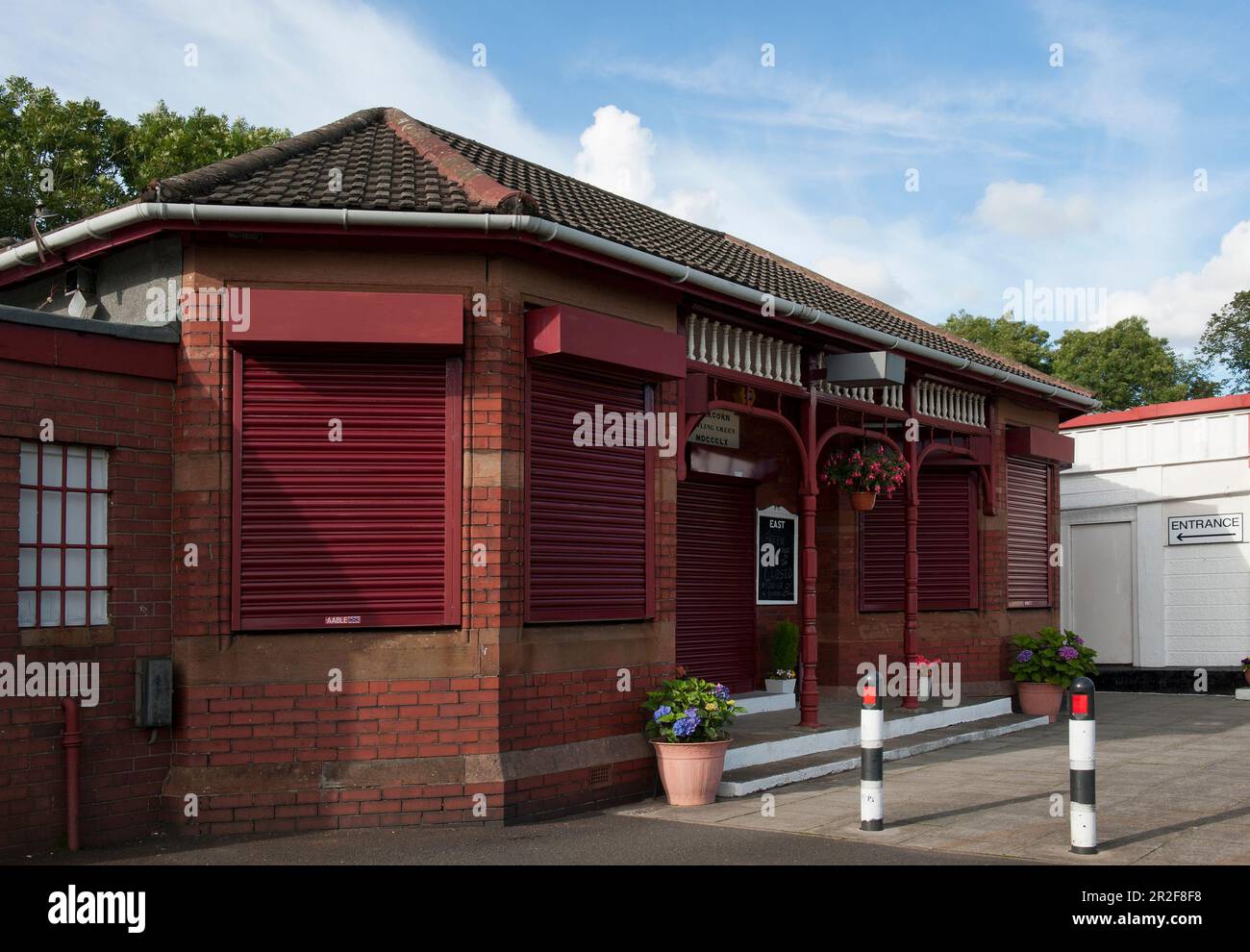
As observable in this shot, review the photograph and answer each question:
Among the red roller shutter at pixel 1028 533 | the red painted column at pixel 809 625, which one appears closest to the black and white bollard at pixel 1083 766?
the red painted column at pixel 809 625

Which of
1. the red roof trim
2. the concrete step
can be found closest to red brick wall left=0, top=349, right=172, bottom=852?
the concrete step

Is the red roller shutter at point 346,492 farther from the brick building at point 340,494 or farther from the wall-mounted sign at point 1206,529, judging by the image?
the wall-mounted sign at point 1206,529

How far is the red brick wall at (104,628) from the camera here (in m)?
7.65

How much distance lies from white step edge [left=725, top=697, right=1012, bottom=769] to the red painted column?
12.7 inches

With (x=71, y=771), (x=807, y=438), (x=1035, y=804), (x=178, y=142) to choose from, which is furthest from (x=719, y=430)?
(x=178, y=142)

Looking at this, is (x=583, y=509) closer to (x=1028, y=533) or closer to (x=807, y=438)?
(x=807, y=438)

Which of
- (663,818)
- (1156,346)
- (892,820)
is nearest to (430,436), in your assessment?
(663,818)

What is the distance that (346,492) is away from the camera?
8656 mm

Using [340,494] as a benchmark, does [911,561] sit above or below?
below

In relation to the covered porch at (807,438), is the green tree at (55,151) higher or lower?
higher

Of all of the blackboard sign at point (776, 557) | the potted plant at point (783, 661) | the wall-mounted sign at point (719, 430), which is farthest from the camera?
the blackboard sign at point (776, 557)

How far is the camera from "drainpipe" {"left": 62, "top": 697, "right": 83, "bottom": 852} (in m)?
7.74

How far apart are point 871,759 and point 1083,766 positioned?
136 cm

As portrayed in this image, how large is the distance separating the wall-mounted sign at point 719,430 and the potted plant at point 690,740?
13.7 feet
